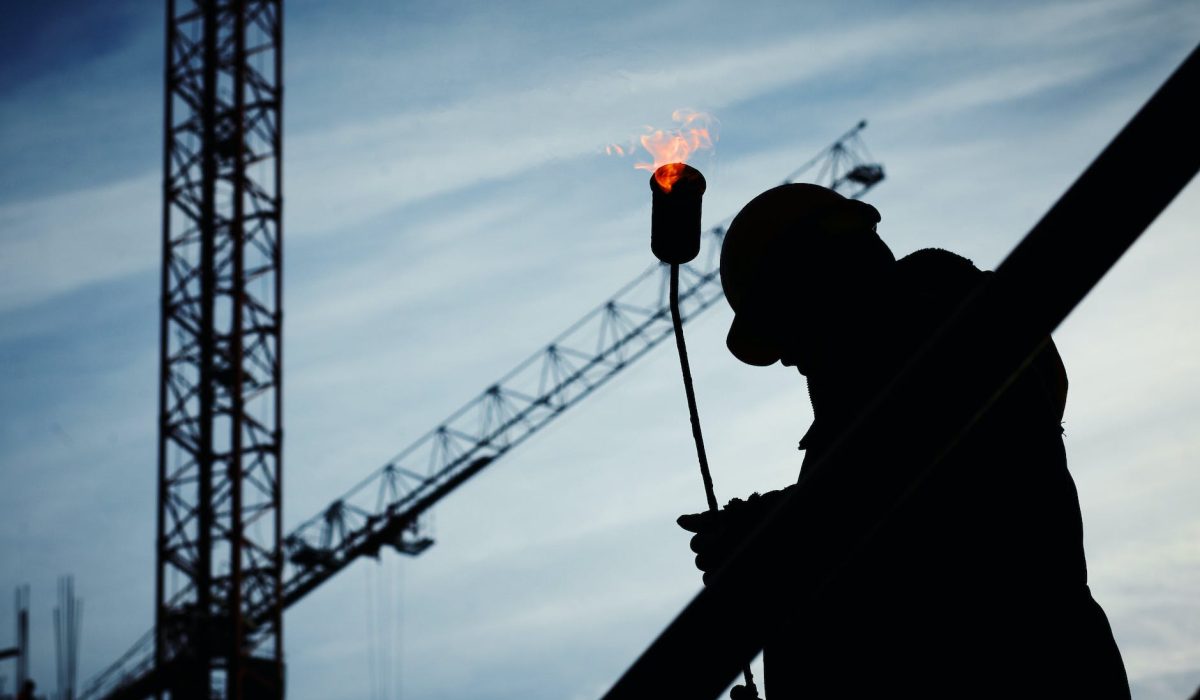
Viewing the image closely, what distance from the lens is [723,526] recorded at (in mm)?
2227

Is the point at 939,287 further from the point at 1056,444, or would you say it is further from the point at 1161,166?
the point at 1161,166

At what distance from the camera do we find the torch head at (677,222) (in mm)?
1999

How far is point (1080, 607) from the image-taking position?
1945 mm

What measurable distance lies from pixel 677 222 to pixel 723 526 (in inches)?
24.4

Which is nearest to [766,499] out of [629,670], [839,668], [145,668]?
[839,668]

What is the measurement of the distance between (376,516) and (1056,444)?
39.8m

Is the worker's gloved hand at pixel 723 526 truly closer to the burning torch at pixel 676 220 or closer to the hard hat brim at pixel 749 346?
the burning torch at pixel 676 220

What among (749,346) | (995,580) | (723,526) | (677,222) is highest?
(749,346)

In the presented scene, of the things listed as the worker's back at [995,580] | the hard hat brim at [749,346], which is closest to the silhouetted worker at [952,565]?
the worker's back at [995,580]

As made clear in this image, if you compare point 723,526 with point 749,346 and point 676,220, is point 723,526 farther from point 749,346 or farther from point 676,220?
point 749,346

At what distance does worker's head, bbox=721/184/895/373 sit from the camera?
2.47 m

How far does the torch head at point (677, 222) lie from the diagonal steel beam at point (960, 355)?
3.38 ft

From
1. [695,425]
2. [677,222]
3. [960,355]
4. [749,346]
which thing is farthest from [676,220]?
[960,355]

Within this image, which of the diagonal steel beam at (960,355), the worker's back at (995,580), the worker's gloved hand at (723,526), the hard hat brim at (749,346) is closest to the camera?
the diagonal steel beam at (960,355)
